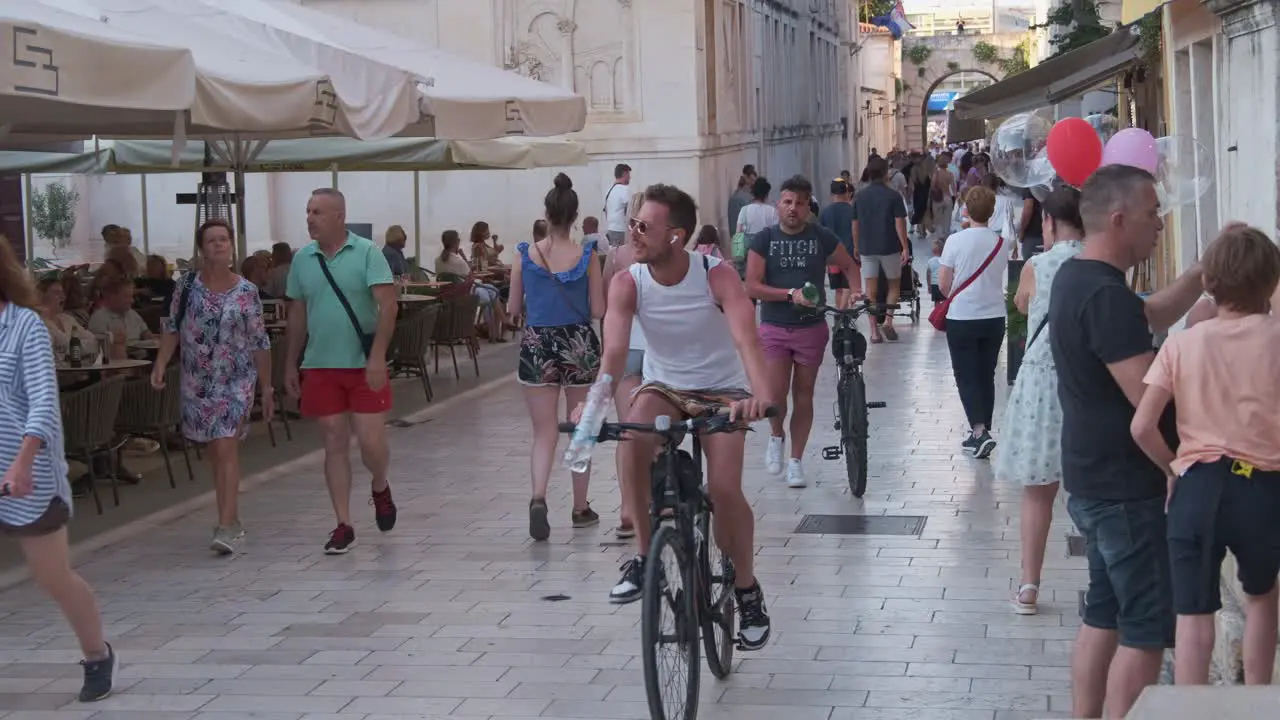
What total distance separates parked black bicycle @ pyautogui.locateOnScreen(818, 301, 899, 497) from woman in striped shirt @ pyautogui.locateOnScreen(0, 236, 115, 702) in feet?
15.2

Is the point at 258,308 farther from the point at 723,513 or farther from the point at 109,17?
the point at 723,513

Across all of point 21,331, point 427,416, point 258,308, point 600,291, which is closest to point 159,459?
point 427,416

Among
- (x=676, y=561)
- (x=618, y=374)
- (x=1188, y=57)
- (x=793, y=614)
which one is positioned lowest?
(x=793, y=614)

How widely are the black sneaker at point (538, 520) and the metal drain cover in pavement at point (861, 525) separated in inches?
49.8

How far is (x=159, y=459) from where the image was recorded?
39.2ft

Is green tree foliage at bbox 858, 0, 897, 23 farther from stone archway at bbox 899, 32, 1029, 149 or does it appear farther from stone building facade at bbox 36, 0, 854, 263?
stone building facade at bbox 36, 0, 854, 263

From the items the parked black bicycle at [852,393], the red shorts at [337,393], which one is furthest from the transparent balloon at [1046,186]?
the red shorts at [337,393]

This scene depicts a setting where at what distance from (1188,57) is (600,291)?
447cm

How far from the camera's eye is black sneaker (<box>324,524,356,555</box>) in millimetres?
8719

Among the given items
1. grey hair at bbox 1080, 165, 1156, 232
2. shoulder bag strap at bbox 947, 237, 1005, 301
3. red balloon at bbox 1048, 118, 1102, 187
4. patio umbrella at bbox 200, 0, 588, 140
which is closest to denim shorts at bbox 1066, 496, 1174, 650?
grey hair at bbox 1080, 165, 1156, 232

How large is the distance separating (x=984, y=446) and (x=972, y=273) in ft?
3.55

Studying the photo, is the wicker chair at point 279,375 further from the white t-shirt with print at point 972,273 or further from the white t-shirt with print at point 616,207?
the white t-shirt with print at point 616,207

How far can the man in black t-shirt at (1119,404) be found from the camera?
4.66 m

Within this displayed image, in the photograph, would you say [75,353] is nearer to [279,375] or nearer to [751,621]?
[279,375]
